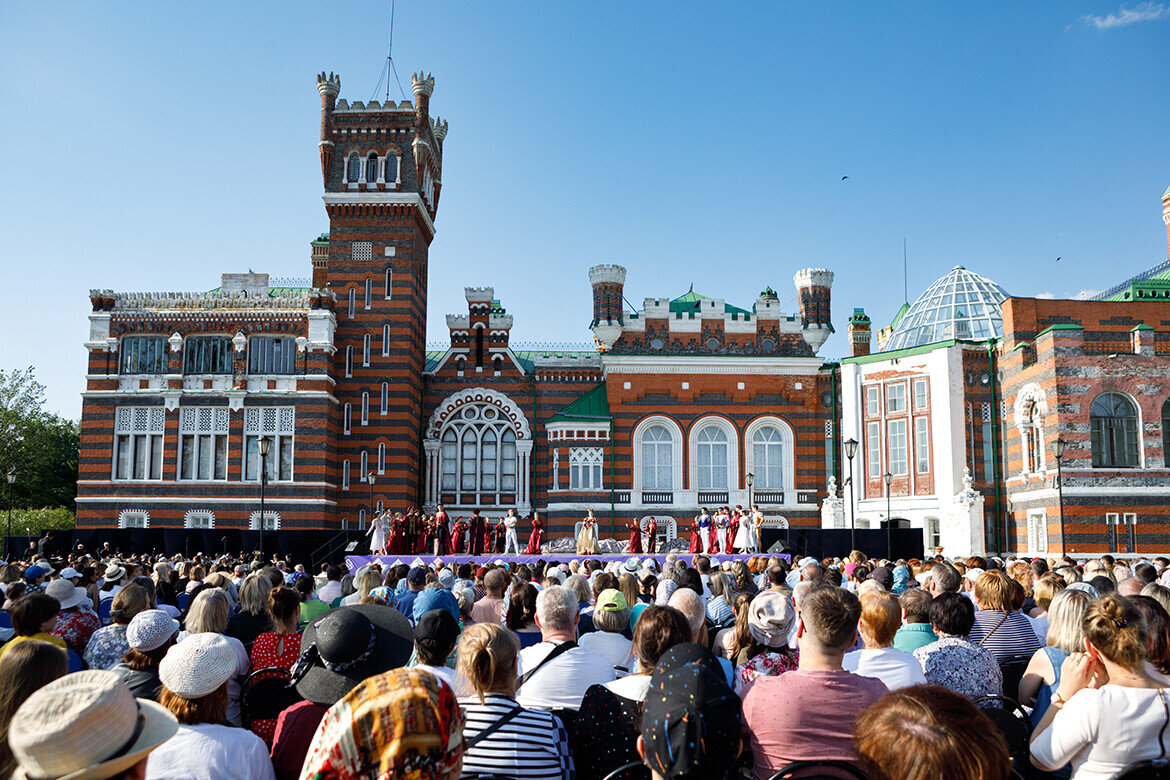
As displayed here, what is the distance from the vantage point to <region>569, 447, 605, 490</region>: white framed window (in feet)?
126

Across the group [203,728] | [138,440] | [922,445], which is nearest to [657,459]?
[922,445]

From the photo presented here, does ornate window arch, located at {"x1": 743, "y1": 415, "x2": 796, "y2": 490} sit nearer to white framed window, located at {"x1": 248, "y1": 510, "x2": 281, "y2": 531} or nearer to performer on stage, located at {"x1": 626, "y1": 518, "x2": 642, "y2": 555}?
performer on stage, located at {"x1": 626, "y1": 518, "x2": 642, "y2": 555}

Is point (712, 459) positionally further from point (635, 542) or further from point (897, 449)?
point (635, 542)

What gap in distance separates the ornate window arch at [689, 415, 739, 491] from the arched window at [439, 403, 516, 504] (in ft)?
25.1

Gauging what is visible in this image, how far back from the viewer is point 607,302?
38.9 m

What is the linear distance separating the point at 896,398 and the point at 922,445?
6.83 feet

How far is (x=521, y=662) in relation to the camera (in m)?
5.96

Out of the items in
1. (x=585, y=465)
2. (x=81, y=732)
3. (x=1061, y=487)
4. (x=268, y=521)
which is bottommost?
(x=268, y=521)

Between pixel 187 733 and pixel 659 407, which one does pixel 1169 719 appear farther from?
pixel 659 407

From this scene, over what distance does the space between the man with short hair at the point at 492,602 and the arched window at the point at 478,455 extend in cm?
2946

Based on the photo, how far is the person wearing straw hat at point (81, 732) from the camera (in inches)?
102

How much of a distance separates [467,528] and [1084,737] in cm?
3069

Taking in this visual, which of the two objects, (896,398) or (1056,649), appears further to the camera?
(896,398)

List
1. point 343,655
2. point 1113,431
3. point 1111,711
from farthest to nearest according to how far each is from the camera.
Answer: point 1113,431 → point 343,655 → point 1111,711
